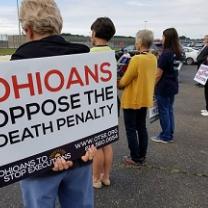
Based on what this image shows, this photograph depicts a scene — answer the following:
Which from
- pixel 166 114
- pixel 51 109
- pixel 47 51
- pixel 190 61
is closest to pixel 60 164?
pixel 51 109

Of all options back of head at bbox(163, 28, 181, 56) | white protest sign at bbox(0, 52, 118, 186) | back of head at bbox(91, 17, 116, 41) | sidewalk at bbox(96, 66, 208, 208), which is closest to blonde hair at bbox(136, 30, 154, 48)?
back of head at bbox(91, 17, 116, 41)

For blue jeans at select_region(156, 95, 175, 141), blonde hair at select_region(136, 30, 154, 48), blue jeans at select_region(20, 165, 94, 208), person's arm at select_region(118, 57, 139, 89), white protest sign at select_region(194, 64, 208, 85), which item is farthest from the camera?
white protest sign at select_region(194, 64, 208, 85)

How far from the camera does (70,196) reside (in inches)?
79.7

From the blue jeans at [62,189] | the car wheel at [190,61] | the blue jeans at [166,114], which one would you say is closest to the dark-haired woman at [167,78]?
the blue jeans at [166,114]

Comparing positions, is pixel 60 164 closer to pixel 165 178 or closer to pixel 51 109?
pixel 51 109

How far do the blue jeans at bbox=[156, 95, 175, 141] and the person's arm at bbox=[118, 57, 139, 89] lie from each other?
1311mm

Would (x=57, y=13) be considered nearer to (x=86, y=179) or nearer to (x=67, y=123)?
(x=67, y=123)

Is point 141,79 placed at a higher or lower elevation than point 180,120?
higher

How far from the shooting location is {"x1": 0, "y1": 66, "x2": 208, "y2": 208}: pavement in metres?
3.30

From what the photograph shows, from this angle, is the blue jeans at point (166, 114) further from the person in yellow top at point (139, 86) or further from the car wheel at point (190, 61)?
the car wheel at point (190, 61)

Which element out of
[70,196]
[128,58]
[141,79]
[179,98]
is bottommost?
[179,98]

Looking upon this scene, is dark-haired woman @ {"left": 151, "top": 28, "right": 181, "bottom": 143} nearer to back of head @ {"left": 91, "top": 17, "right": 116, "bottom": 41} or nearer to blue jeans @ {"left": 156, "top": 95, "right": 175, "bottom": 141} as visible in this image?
blue jeans @ {"left": 156, "top": 95, "right": 175, "bottom": 141}

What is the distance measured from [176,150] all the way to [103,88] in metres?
3.20

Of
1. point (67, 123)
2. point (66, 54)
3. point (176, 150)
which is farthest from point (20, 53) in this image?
point (176, 150)
